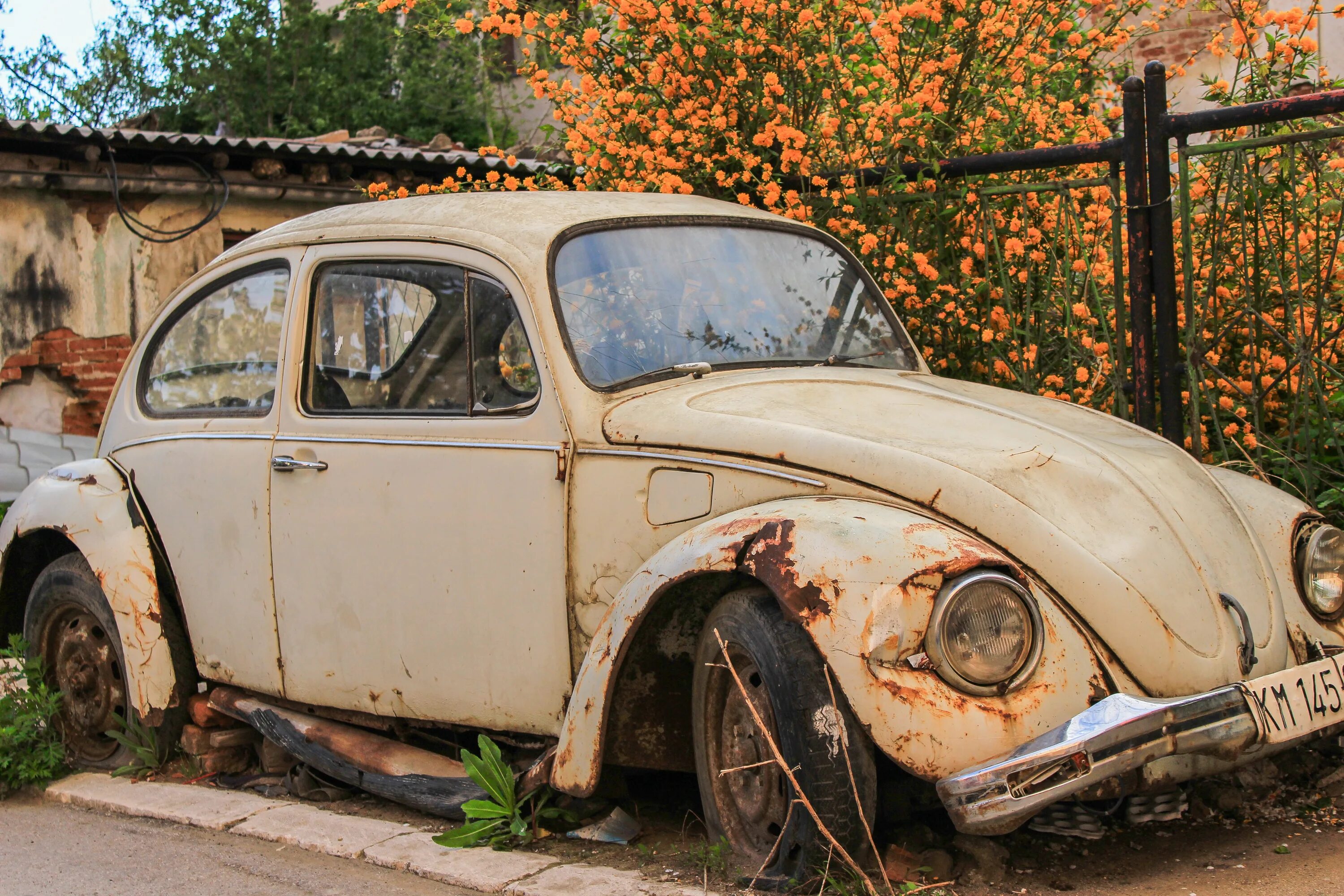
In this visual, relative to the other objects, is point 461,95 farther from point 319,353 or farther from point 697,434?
point 697,434

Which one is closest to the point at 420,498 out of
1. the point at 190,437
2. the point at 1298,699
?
the point at 190,437

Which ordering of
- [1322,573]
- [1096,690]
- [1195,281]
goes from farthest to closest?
[1195,281] < [1322,573] < [1096,690]

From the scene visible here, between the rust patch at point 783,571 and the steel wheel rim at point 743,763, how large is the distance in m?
0.24

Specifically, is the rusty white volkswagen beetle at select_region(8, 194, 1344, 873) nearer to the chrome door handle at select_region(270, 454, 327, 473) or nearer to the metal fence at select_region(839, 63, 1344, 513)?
the chrome door handle at select_region(270, 454, 327, 473)

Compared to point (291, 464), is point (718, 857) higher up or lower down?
lower down

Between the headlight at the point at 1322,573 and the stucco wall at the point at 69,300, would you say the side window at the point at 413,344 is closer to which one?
the headlight at the point at 1322,573

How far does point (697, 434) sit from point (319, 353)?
61.8 inches

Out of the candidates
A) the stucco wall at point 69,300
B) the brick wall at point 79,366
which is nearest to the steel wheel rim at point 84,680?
the stucco wall at point 69,300

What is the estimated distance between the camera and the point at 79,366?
1130 centimetres

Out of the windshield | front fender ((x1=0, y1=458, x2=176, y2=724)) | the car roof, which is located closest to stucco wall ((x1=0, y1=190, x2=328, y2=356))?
front fender ((x1=0, y1=458, x2=176, y2=724))

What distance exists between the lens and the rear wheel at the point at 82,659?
4.80 meters

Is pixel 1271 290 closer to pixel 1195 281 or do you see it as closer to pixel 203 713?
pixel 1195 281

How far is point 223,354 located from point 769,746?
264cm

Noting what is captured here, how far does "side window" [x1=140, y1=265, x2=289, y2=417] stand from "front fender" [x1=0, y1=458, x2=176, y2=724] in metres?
0.36
